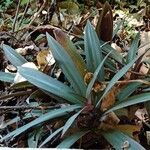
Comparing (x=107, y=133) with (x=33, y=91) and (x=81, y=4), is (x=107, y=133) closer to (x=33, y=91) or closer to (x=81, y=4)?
(x=33, y=91)

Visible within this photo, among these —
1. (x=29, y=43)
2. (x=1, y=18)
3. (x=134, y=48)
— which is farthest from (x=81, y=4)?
(x=134, y=48)

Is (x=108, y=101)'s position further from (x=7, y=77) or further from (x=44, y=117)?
(x=7, y=77)

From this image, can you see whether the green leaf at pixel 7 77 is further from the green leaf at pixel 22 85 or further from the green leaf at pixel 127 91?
the green leaf at pixel 127 91

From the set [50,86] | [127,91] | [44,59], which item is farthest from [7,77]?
[127,91]

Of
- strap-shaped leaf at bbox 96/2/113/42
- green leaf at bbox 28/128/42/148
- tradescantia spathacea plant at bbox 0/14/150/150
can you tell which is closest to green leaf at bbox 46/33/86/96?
tradescantia spathacea plant at bbox 0/14/150/150

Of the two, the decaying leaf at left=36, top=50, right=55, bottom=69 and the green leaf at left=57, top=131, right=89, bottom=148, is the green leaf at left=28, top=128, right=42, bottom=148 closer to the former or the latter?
the green leaf at left=57, top=131, right=89, bottom=148

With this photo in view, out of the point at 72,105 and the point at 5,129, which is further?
the point at 5,129

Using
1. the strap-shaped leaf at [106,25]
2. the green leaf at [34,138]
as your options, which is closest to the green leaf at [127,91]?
the green leaf at [34,138]
